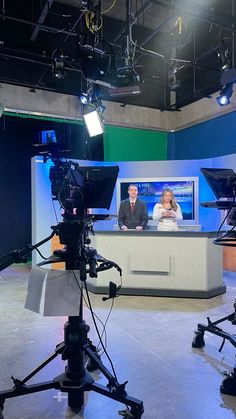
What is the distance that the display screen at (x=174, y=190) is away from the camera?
6.51 metres

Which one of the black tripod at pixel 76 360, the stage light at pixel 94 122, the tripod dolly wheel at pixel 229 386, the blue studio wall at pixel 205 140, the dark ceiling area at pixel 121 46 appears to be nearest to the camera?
the black tripod at pixel 76 360

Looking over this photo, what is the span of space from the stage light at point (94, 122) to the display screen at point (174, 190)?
1378 mm

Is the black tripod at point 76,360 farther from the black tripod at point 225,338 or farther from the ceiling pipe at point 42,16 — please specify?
the ceiling pipe at point 42,16

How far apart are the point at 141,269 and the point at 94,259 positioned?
2536 mm

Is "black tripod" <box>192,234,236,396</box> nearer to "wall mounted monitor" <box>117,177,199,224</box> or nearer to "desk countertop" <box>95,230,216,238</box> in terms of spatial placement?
"desk countertop" <box>95,230,216,238</box>

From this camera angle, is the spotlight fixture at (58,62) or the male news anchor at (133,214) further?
the male news anchor at (133,214)

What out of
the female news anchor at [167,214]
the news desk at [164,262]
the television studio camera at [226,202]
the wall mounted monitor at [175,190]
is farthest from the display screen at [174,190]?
the television studio camera at [226,202]

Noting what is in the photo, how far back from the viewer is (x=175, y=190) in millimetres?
6598

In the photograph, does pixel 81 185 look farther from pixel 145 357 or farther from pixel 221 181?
pixel 145 357

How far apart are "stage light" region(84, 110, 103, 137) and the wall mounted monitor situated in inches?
53.7

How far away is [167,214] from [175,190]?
2229 mm

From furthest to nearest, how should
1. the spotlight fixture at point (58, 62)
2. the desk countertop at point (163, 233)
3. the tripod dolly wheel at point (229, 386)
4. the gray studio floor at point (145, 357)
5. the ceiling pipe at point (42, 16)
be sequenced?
the spotlight fixture at point (58, 62) < the ceiling pipe at point (42, 16) < the desk countertop at point (163, 233) < the tripod dolly wheel at point (229, 386) < the gray studio floor at point (145, 357)

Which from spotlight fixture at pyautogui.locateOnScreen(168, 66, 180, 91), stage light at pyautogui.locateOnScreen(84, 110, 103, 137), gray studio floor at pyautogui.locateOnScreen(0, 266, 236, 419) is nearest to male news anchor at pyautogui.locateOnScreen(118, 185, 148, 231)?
gray studio floor at pyautogui.locateOnScreen(0, 266, 236, 419)

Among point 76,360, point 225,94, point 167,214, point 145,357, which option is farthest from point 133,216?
point 76,360
